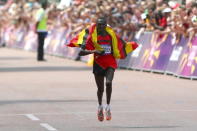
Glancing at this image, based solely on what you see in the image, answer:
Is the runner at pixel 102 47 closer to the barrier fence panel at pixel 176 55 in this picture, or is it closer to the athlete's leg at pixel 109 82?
the athlete's leg at pixel 109 82

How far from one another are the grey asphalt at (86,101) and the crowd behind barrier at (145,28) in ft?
1.60

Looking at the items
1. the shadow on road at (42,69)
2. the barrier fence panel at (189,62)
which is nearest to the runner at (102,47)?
the barrier fence panel at (189,62)

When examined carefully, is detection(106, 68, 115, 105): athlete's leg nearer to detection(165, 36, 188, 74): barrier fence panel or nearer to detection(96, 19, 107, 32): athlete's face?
detection(96, 19, 107, 32): athlete's face

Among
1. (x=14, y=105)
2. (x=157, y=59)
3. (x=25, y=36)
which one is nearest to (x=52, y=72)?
(x=157, y=59)

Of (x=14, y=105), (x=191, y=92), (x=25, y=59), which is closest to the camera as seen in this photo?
(x=14, y=105)

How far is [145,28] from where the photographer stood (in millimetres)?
24469

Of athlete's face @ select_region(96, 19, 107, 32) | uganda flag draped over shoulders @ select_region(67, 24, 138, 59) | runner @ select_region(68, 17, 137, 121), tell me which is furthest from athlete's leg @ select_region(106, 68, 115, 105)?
athlete's face @ select_region(96, 19, 107, 32)

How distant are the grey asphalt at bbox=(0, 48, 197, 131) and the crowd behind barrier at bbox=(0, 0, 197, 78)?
0.49 metres

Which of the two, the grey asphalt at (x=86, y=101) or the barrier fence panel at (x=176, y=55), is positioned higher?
the barrier fence panel at (x=176, y=55)

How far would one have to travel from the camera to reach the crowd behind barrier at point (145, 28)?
21.1 metres

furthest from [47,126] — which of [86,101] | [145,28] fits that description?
[145,28]

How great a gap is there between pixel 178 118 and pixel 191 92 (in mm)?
4650

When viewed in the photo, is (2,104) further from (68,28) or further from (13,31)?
(13,31)

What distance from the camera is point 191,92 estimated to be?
17.6m
